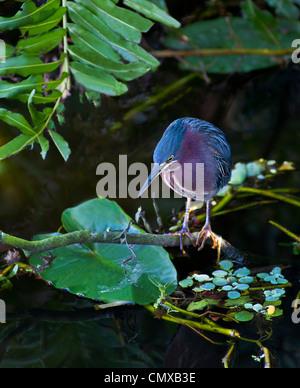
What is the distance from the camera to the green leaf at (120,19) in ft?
4.83

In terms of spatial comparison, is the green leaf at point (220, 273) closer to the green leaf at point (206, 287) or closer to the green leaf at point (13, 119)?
the green leaf at point (206, 287)

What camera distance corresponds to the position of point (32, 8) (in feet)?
4.53

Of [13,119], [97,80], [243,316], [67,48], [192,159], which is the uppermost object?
[67,48]

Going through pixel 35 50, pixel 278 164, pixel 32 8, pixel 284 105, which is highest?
pixel 32 8

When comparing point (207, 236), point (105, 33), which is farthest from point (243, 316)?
point (105, 33)

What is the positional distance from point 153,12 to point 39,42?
0.35 meters

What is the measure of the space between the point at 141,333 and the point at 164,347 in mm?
85

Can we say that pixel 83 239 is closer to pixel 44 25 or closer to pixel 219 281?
pixel 219 281

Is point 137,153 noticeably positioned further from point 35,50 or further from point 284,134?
point 35,50

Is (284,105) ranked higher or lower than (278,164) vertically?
higher

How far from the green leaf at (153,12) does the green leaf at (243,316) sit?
0.85 meters

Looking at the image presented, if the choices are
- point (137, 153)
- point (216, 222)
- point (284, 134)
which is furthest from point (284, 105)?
point (216, 222)

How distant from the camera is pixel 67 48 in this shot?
158cm

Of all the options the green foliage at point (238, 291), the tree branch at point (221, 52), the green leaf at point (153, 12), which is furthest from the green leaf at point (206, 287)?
the tree branch at point (221, 52)
